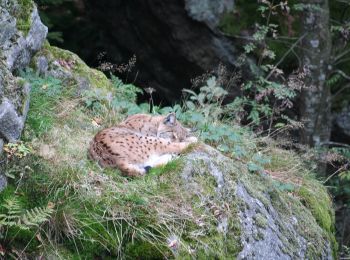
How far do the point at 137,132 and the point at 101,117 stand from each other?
2.70 ft

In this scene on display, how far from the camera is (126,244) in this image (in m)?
4.83

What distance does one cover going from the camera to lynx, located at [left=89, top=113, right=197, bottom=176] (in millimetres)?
5621

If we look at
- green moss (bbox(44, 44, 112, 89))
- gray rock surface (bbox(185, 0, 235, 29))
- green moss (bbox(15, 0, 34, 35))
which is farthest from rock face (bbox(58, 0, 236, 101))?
green moss (bbox(15, 0, 34, 35))

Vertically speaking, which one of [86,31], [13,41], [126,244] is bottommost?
[86,31]

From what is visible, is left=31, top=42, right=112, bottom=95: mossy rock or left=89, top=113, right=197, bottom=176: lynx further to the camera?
left=31, top=42, right=112, bottom=95: mossy rock

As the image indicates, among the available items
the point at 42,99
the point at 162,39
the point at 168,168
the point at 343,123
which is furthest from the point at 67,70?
the point at 343,123

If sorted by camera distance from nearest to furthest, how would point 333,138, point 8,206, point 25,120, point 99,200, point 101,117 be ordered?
point 8,206 < point 99,200 < point 25,120 < point 101,117 < point 333,138

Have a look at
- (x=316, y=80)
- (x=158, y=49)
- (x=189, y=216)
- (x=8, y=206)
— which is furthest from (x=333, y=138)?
(x=8, y=206)

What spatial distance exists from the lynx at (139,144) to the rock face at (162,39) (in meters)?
2.79

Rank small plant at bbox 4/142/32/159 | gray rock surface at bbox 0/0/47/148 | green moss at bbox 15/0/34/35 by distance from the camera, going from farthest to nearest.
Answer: green moss at bbox 15/0/34/35 < gray rock surface at bbox 0/0/47/148 < small plant at bbox 4/142/32/159

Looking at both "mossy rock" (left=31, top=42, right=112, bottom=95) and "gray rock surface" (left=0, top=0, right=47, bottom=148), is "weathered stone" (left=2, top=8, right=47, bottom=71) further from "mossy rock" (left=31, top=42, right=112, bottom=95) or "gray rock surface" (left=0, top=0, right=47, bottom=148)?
"mossy rock" (left=31, top=42, right=112, bottom=95)

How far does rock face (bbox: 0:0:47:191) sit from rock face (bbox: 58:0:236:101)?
2874mm

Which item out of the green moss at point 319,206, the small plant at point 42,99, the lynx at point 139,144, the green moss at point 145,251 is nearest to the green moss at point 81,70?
the small plant at point 42,99

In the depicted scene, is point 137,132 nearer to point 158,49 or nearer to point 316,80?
point 316,80
